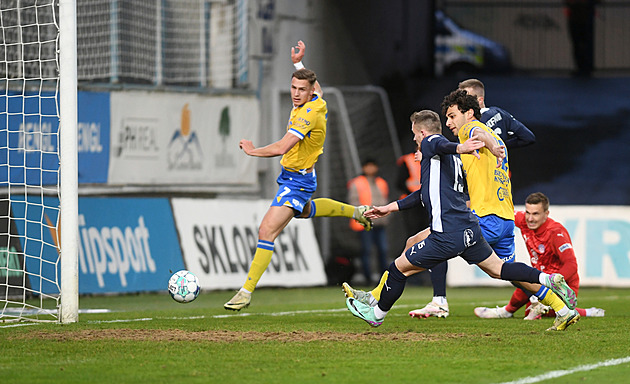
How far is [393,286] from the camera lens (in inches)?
317

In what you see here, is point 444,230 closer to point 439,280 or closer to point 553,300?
point 553,300

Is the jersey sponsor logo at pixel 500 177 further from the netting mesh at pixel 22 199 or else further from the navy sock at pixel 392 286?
the netting mesh at pixel 22 199

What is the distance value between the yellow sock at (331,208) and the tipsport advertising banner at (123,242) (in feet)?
13.2

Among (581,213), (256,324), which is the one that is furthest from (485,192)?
(581,213)

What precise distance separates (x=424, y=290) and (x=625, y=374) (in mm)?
9220

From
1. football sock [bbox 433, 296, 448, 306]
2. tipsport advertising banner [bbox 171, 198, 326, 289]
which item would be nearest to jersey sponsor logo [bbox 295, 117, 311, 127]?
football sock [bbox 433, 296, 448, 306]

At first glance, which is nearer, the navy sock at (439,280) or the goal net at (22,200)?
the navy sock at (439,280)

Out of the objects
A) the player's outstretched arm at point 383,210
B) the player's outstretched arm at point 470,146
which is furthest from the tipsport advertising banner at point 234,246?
the player's outstretched arm at point 470,146

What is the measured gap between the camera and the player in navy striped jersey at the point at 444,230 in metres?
7.85

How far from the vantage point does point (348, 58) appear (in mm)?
19531

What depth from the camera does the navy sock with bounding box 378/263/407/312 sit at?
26.4 feet

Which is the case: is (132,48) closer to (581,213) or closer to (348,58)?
(348,58)

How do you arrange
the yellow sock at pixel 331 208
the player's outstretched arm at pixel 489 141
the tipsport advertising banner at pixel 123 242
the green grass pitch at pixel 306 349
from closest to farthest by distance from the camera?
the green grass pitch at pixel 306 349 → the player's outstretched arm at pixel 489 141 → the yellow sock at pixel 331 208 → the tipsport advertising banner at pixel 123 242

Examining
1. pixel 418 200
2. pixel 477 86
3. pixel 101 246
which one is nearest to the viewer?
→ pixel 418 200
